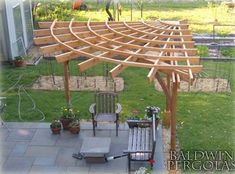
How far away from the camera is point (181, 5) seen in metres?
20.9

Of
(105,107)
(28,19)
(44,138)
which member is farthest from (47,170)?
(28,19)

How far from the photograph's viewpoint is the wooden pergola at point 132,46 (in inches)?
263

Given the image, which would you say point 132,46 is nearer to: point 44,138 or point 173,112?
point 173,112

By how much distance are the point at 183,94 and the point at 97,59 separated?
15.7 ft

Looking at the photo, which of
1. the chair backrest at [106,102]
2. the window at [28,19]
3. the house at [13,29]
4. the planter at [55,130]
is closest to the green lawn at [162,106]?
the chair backrest at [106,102]

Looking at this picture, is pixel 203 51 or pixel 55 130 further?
pixel 203 51

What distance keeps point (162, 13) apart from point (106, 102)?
11.3 meters

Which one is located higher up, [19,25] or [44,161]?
[19,25]

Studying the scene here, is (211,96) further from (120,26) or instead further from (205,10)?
(205,10)

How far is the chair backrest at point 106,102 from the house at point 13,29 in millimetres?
5920

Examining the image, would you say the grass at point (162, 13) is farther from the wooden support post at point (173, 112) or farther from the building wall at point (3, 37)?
the wooden support post at point (173, 112)

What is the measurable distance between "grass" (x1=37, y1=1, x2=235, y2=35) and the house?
11.4 feet

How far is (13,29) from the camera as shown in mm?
13875

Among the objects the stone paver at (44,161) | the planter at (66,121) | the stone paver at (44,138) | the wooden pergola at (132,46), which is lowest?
the stone paver at (44,161)
